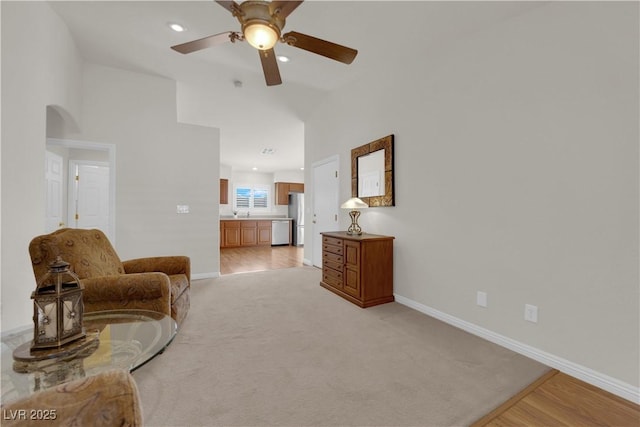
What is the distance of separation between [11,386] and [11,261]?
1.67 meters

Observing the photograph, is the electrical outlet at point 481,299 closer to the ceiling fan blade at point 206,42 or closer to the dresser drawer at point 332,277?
the dresser drawer at point 332,277

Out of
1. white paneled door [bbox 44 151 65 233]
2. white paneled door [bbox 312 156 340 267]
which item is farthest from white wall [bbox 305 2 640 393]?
white paneled door [bbox 44 151 65 233]

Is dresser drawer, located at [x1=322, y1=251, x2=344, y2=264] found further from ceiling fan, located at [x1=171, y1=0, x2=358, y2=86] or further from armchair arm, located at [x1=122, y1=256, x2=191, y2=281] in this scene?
ceiling fan, located at [x1=171, y1=0, x2=358, y2=86]

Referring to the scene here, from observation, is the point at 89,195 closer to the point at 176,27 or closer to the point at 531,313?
the point at 176,27

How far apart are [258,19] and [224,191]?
23.3ft

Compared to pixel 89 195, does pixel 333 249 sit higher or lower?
lower

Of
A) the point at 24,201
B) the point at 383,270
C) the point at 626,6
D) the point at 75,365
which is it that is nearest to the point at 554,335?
the point at 383,270

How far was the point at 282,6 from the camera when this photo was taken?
163 centimetres

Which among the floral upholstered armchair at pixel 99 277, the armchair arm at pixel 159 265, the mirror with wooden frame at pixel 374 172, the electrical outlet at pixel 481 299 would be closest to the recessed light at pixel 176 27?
the floral upholstered armchair at pixel 99 277

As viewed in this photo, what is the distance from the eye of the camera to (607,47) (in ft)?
5.45

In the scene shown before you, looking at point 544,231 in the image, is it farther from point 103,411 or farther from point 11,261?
point 11,261

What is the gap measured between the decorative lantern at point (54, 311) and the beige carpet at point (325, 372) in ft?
2.00

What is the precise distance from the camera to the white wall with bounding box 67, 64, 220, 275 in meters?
3.52

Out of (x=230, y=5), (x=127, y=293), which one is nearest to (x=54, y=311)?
(x=127, y=293)
